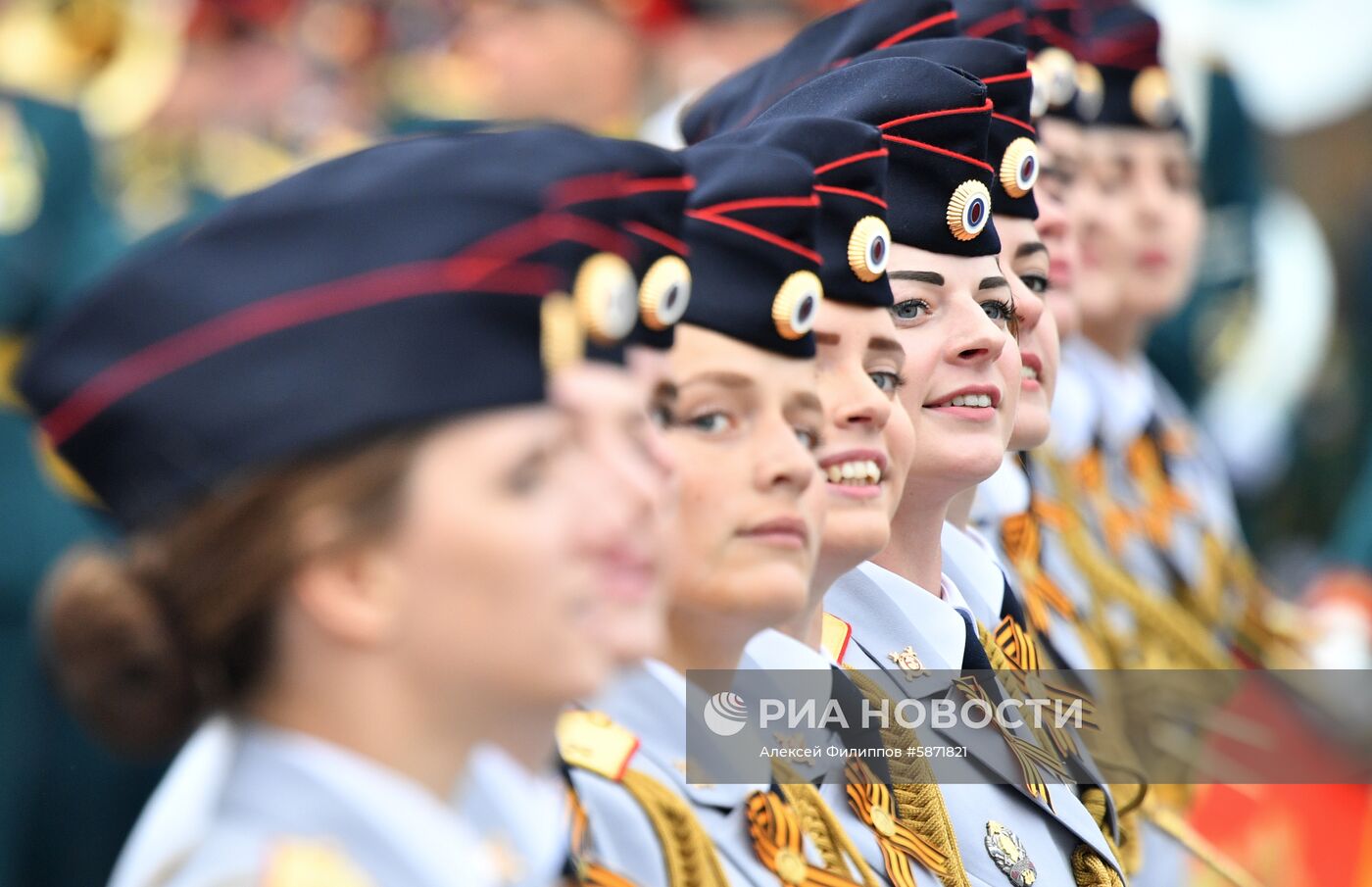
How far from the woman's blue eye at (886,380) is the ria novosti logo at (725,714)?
44cm

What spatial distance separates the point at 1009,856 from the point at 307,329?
156 centimetres

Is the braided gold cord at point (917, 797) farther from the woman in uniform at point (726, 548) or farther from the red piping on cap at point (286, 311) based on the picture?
the red piping on cap at point (286, 311)

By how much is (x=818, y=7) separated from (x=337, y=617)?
6.86 metres

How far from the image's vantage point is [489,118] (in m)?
7.62

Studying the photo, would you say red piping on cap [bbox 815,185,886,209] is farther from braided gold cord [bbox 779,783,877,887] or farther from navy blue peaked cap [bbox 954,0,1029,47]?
navy blue peaked cap [bbox 954,0,1029,47]

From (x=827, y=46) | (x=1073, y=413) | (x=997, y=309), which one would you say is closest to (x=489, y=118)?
(x=1073, y=413)

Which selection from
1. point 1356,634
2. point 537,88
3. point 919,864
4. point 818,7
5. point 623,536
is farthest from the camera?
point 818,7

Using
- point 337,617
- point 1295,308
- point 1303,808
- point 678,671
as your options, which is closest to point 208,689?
point 337,617

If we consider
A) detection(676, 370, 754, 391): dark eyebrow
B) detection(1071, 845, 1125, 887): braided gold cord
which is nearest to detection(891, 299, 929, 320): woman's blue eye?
detection(676, 370, 754, 391): dark eyebrow

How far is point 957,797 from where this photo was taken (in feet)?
10.8

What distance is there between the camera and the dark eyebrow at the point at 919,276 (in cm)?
321

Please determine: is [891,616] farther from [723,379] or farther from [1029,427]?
[723,379]

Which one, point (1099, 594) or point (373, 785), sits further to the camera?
point (1099, 594)

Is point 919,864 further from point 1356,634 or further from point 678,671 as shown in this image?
point 1356,634
